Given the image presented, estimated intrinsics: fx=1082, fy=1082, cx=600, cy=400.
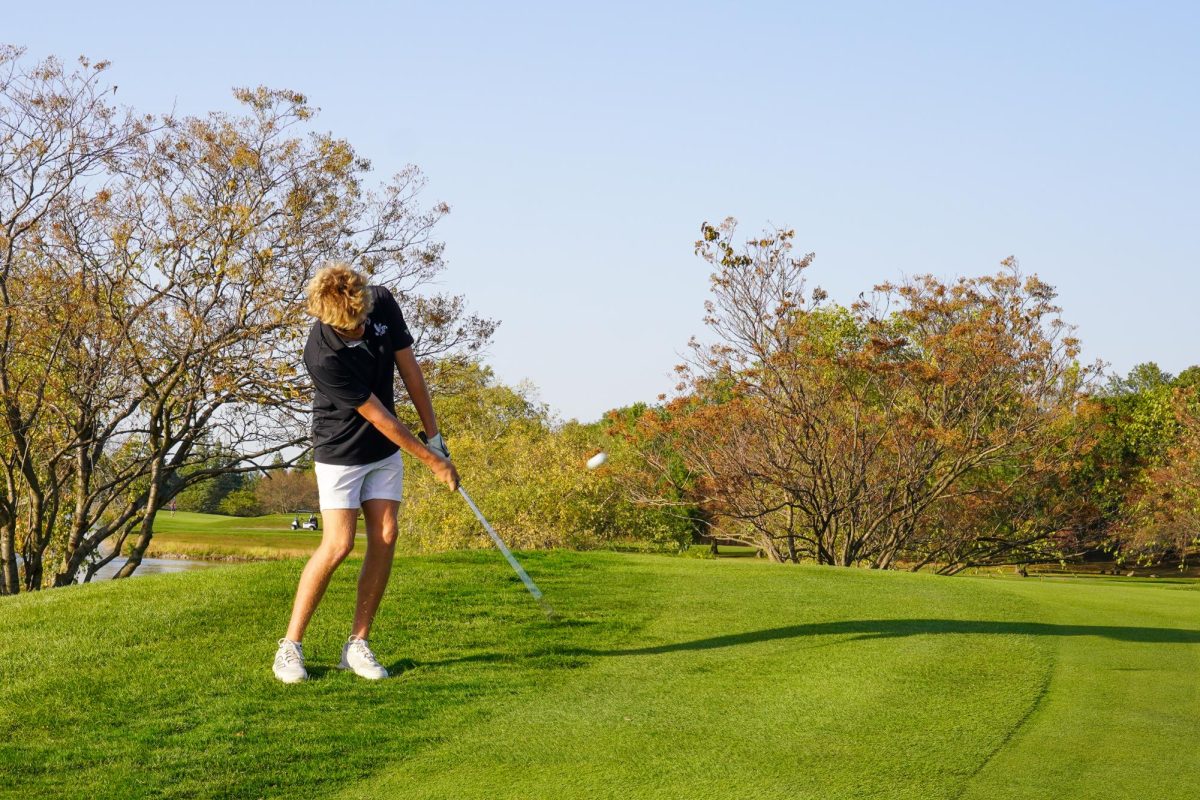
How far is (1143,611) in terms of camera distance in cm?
1022

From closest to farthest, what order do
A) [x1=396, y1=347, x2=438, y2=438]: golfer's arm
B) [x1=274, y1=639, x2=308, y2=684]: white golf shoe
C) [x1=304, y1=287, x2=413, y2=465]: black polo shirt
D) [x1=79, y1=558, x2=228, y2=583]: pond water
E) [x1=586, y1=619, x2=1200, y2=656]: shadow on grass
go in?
[x1=274, y1=639, x2=308, y2=684]: white golf shoe
[x1=304, y1=287, x2=413, y2=465]: black polo shirt
[x1=396, y1=347, x2=438, y2=438]: golfer's arm
[x1=586, y1=619, x2=1200, y2=656]: shadow on grass
[x1=79, y1=558, x2=228, y2=583]: pond water

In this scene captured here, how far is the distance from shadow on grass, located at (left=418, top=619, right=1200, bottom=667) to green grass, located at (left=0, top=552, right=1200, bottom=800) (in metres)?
0.03

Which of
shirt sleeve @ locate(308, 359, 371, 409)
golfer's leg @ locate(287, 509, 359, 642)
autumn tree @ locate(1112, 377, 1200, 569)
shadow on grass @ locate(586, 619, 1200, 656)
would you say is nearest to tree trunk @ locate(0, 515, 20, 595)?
golfer's leg @ locate(287, 509, 359, 642)

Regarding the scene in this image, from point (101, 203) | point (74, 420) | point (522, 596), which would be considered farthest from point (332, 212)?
point (522, 596)

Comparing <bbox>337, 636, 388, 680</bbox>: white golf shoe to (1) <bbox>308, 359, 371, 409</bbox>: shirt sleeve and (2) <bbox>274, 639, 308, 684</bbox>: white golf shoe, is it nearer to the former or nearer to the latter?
(2) <bbox>274, 639, 308, 684</bbox>: white golf shoe

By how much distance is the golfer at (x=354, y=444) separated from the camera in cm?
603

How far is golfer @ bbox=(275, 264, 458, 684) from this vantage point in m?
6.03

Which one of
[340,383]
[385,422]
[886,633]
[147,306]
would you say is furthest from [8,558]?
[886,633]

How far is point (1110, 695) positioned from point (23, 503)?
20919 millimetres

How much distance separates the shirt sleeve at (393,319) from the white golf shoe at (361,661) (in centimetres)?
175

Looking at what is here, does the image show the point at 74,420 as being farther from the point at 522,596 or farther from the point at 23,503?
the point at 522,596

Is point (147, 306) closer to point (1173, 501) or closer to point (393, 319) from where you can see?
point (393, 319)

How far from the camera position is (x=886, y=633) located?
7938 mm

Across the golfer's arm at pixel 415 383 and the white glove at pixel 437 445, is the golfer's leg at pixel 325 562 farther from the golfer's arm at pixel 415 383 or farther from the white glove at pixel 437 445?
the golfer's arm at pixel 415 383
